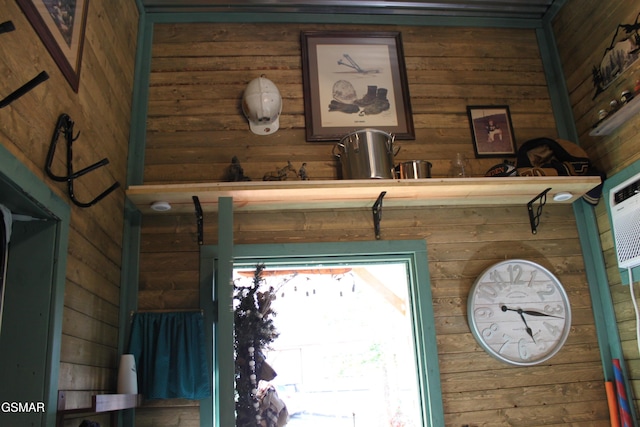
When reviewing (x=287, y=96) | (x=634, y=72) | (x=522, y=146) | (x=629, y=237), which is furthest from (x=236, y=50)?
(x=629, y=237)

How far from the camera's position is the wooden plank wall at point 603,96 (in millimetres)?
3000

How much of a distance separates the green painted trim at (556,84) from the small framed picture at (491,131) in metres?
0.31

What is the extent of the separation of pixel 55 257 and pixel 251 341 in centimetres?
114

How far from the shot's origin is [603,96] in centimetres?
322

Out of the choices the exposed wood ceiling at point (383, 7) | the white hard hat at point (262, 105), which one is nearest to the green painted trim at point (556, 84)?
the exposed wood ceiling at point (383, 7)

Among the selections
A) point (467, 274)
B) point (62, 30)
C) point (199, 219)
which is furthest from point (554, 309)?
point (62, 30)

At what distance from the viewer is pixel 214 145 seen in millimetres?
3264

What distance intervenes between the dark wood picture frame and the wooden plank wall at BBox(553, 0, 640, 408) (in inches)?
101

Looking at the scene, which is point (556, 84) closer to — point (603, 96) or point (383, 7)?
point (603, 96)

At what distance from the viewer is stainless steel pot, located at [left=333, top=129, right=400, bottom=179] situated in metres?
2.97

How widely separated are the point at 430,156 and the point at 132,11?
183 cm

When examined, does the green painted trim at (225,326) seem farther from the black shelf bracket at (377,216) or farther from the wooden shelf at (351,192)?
the black shelf bracket at (377,216)

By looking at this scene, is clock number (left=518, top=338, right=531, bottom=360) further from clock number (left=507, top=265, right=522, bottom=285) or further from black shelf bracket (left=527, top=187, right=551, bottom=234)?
black shelf bracket (left=527, top=187, right=551, bottom=234)

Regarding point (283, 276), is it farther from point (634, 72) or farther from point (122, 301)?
point (634, 72)
